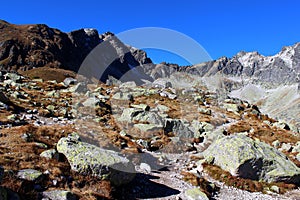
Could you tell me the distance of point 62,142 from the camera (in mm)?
14352

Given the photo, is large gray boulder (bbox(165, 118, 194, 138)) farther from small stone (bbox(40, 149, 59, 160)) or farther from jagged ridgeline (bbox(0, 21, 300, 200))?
small stone (bbox(40, 149, 59, 160))

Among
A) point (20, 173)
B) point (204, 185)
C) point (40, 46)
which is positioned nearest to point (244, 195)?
point (204, 185)

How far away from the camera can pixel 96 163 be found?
41.9ft

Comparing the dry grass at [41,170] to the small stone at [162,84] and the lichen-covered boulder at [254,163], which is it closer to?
the lichen-covered boulder at [254,163]

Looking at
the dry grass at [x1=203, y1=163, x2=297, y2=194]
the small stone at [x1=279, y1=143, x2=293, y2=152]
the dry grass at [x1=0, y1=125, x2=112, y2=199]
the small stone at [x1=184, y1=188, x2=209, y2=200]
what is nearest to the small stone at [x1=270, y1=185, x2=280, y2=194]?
the dry grass at [x1=203, y1=163, x2=297, y2=194]

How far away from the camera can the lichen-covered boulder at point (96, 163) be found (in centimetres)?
1273

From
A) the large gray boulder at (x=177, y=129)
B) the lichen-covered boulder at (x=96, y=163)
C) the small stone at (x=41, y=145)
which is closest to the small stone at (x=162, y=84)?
the large gray boulder at (x=177, y=129)

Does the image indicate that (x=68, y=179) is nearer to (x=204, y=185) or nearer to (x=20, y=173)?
(x=20, y=173)

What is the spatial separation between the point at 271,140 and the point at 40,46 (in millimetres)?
177634

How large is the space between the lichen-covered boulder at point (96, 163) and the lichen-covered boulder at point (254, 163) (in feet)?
25.0

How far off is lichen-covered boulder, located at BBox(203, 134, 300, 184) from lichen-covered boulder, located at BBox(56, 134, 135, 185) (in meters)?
7.62

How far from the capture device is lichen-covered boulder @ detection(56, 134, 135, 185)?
12734mm

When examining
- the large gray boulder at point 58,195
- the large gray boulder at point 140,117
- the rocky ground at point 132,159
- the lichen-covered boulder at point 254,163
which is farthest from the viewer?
the large gray boulder at point 140,117

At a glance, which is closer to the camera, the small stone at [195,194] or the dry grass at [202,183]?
the small stone at [195,194]
